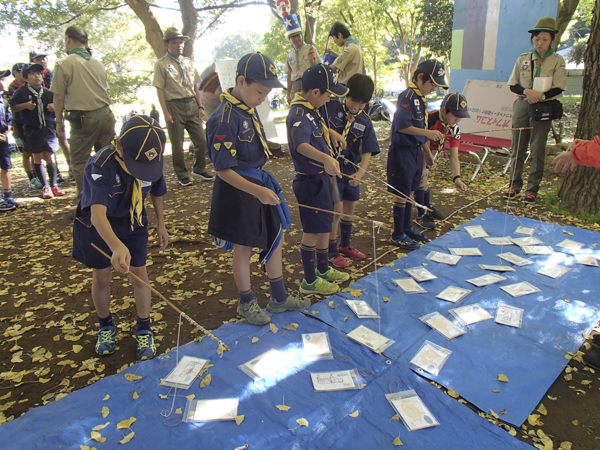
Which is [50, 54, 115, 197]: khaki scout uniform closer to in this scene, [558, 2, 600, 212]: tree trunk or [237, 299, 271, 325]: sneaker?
[237, 299, 271, 325]: sneaker

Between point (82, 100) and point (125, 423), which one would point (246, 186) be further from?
point (82, 100)

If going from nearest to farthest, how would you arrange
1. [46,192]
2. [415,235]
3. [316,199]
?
[316,199] → [415,235] → [46,192]

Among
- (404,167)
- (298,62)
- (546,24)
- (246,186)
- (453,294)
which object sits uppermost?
(546,24)

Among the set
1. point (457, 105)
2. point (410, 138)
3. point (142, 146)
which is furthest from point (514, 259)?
point (142, 146)

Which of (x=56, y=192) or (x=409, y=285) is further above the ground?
(x=56, y=192)

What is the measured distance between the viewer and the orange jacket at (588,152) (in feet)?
8.48

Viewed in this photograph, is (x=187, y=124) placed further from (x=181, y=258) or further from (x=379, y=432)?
(x=379, y=432)

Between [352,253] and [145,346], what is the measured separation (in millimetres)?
2061

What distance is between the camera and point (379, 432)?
1915mm

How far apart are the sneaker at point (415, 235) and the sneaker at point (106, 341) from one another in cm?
300

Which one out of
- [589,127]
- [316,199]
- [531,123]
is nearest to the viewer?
[316,199]

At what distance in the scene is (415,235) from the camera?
4133 millimetres

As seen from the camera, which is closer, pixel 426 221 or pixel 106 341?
pixel 106 341

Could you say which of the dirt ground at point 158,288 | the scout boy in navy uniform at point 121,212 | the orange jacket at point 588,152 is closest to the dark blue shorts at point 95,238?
the scout boy in navy uniform at point 121,212
